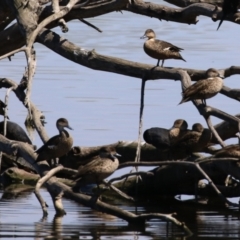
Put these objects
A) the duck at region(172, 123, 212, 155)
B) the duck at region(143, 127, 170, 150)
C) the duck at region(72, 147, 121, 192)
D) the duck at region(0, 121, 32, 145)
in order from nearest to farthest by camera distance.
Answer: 1. the duck at region(72, 147, 121, 192)
2. the duck at region(172, 123, 212, 155)
3. the duck at region(143, 127, 170, 150)
4. the duck at region(0, 121, 32, 145)

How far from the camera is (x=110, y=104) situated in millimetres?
18953

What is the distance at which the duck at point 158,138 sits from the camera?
13836mm

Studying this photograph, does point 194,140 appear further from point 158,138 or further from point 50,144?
point 50,144

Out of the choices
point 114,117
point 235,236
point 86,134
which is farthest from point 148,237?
point 114,117

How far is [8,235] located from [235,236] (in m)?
2.27

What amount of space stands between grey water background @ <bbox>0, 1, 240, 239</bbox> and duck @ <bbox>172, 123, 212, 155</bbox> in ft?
2.53

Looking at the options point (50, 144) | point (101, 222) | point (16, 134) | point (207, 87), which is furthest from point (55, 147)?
point (16, 134)

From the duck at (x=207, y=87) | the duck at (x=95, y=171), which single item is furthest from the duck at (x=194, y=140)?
the duck at (x=95, y=171)

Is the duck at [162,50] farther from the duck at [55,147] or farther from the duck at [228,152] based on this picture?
the duck at [228,152]

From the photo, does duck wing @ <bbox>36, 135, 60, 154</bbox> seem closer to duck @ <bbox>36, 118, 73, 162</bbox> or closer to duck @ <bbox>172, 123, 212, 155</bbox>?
duck @ <bbox>36, 118, 73, 162</bbox>

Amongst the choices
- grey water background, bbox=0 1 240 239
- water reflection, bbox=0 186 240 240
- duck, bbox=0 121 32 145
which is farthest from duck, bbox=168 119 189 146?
duck, bbox=0 121 32 145

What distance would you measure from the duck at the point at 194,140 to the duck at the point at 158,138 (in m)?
0.27

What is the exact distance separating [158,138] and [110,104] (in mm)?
5111

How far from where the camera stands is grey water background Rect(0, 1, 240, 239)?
11523 millimetres
